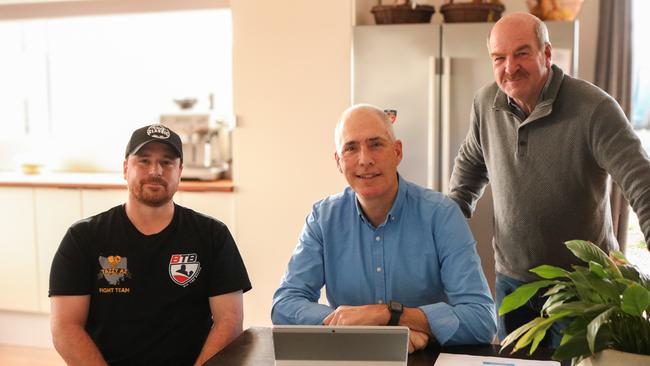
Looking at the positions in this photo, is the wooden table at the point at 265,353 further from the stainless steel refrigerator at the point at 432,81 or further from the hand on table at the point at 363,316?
the stainless steel refrigerator at the point at 432,81

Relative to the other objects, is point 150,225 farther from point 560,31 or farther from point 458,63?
point 560,31

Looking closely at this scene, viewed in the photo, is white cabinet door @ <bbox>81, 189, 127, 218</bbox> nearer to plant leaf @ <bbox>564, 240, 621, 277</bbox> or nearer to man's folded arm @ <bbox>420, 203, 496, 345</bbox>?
man's folded arm @ <bbox>420, 203, 496, 345</bbox>

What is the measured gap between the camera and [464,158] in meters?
2.62

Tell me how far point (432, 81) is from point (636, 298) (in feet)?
8.57

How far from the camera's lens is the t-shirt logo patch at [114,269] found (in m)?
2.13

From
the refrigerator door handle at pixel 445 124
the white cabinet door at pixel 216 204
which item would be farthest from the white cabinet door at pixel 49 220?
the refrigerator door handle at pixel 445 124

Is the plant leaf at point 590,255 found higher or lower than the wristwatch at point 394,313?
higher

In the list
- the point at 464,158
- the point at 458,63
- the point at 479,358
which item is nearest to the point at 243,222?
the point at 458,63

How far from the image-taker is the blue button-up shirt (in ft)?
6.40

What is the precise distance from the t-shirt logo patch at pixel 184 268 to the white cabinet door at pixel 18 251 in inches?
102

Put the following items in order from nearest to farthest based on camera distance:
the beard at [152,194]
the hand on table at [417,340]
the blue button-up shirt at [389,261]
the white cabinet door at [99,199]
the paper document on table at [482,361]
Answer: the paper document on table at [482,361], the hand on table at [417,340], the blue button-up shirt at [389,261], the beard at [152,194], the white cabinet door at [99,199]

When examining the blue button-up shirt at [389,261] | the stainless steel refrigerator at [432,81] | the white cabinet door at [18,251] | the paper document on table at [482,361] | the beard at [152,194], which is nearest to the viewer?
the paper document on table at [482,361]

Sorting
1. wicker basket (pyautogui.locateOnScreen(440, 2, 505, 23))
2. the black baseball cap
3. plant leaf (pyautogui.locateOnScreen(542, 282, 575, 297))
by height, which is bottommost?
plant leaf (pyautogui.locateOnScreen(542, 282, 575, 297))

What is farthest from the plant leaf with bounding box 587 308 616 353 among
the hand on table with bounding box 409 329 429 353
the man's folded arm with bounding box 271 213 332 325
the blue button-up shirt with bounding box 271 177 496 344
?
the man's folded arm with bounding box 271 213 332 325
